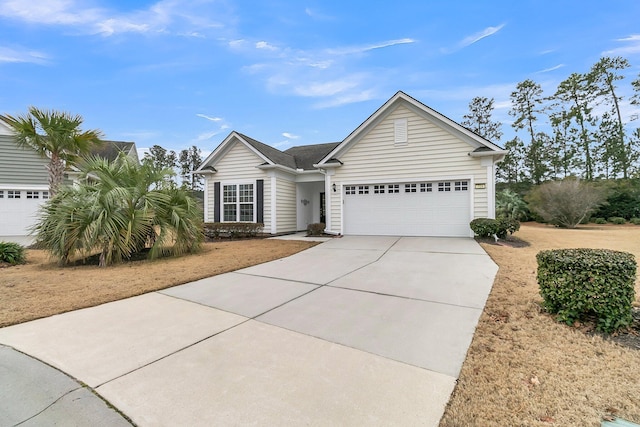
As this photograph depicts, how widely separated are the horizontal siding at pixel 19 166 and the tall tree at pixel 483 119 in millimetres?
35850

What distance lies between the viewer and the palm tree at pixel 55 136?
10688 mm

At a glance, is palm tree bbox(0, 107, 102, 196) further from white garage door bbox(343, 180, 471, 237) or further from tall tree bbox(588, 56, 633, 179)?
tall tree bbox(588, 56, 633, 179)

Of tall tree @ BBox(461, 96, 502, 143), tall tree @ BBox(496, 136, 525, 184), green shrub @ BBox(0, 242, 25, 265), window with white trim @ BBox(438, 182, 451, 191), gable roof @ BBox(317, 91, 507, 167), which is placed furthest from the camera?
tall tree @ BBox(461, 96, 502, 143)

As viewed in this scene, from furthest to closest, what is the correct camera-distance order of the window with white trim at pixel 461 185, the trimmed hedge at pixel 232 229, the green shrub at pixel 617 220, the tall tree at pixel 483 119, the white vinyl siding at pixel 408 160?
the tall tree at pixel 483 119, the green shrub at pixel 617 220, the trimmed hedge at pixel 232 229, the window with white trim at pixel 461 185, the white vinyl siding at pixel 408 160

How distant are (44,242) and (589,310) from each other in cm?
1112

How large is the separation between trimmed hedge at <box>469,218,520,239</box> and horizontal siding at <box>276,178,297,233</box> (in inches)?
327

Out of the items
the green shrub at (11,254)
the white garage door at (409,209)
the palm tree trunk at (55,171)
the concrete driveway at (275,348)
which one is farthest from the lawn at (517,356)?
the palm tree trunk at (55,171)

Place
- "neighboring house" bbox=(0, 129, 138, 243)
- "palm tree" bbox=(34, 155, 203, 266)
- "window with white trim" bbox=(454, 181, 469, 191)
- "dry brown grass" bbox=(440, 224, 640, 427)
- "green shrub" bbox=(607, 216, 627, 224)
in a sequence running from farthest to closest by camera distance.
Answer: "green shrub" bbox=(607, 216, 627, 224), "neighboring house" bbox=(0, 129, 138, 243), "window with white trim" bbox=(454, 181, 469, 191), "palm tree" bbox=(34, 155, 203, 266), "dry brown grass" bbox=(440, 224, 640, 427)

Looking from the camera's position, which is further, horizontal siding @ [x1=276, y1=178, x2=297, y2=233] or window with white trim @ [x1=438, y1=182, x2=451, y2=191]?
horizontal siding @ [x1=276, y1=178, x2=297, y2=233]

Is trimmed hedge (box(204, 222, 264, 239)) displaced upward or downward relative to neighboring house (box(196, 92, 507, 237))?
downward

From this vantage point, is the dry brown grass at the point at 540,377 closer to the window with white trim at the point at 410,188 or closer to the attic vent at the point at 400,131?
the window with white trim at the point at 410,188

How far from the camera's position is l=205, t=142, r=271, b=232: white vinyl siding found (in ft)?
45.7

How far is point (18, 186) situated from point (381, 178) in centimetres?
1831

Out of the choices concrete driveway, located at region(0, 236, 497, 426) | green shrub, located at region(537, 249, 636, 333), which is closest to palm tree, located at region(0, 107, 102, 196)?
concrete driveway, located at region(0, 236, 497, 426)
